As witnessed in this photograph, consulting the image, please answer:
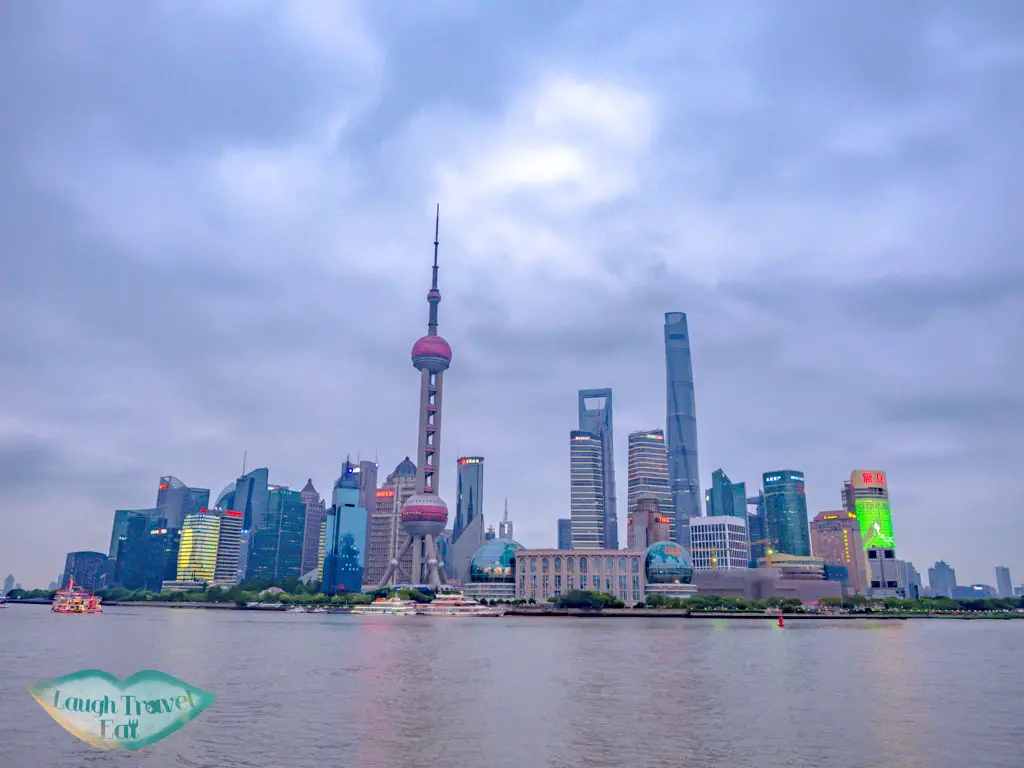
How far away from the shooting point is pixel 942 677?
7081 cm

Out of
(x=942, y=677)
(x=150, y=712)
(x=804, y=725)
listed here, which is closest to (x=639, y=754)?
(x=804, y=725)

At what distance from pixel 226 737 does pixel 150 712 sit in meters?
23.5

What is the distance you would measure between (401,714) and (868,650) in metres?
79.4

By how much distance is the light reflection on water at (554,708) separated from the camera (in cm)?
3609

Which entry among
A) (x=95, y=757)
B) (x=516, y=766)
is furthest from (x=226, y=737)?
(x=516, y=766)

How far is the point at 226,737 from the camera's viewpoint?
39.7m

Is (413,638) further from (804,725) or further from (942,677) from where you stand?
(804,725)

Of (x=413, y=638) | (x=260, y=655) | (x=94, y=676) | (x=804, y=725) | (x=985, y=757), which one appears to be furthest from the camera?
(x=413, y=638)

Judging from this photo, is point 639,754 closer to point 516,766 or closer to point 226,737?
point 516,766

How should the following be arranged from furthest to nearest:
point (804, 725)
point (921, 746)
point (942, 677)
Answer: point (942, 677), point (804, 725), point (921, 746)

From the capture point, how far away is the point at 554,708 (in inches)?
1977

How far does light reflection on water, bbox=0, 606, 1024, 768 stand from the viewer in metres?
36.1

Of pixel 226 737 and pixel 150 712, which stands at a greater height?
pixel 150 712

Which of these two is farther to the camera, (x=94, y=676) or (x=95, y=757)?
(x=95, y=757)
